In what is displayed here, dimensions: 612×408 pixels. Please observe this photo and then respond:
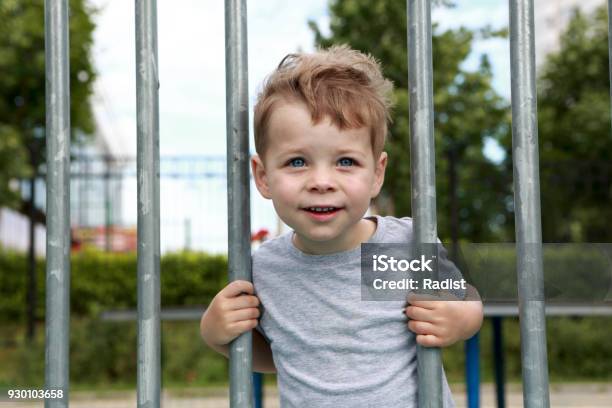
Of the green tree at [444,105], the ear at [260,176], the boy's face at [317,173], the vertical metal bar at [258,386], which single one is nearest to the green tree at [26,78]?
the green tree at [444,105]

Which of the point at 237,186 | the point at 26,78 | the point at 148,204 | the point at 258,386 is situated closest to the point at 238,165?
the point at 237,186

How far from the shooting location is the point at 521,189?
108 cm

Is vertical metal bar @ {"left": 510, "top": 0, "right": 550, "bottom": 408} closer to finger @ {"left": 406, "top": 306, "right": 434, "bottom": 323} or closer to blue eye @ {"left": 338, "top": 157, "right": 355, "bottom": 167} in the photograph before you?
finger @ {"left": 406, "top": 306, "right": 434, "bottom": 323}

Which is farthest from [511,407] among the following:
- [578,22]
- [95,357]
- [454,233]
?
[578,22]

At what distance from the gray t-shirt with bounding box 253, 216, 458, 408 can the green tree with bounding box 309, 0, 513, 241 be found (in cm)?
652

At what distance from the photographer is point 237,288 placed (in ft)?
4.20

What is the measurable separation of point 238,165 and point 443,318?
0.39 m

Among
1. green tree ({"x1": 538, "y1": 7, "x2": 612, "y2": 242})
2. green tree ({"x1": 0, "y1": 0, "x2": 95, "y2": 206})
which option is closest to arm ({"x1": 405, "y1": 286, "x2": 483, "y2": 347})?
green tree ({"x1": 0, "y1": 0, "x2": 95, "y2": 206})

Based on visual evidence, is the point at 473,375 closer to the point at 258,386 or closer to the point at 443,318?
the point at 258,386

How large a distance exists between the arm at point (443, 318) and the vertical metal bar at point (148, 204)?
390 millimetres

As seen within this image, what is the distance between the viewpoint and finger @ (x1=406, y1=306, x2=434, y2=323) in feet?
4.03

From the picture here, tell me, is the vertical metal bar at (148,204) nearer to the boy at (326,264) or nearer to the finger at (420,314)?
the boy at (326,264)

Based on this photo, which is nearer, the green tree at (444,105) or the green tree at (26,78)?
the green tree at (26,78)

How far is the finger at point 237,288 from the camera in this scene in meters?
1.25
